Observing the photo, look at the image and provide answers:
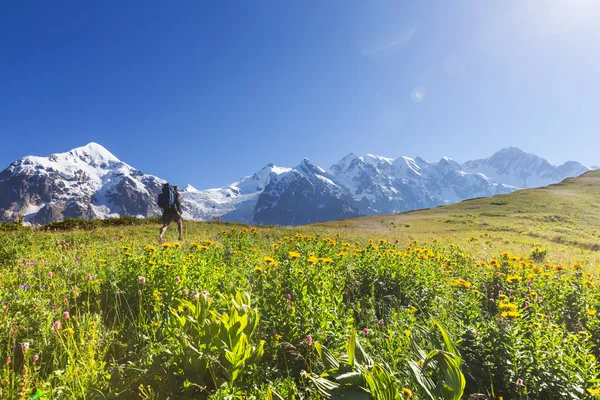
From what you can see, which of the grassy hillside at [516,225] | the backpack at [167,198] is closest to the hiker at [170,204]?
the backpack at [167,198]

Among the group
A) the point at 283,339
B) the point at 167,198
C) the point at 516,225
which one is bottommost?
the point at 516,225

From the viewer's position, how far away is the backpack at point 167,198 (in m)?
13.4

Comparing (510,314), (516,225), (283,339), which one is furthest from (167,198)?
(516,225)

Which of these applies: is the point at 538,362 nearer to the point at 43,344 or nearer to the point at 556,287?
the point at 556,287

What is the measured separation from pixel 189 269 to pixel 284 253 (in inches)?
139

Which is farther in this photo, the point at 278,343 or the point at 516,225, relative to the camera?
the point at 516,225

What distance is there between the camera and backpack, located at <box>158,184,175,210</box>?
44.1ft

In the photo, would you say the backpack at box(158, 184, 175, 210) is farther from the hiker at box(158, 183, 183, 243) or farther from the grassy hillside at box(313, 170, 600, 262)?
the grassy hillside at box(313, 170, 600, 262)

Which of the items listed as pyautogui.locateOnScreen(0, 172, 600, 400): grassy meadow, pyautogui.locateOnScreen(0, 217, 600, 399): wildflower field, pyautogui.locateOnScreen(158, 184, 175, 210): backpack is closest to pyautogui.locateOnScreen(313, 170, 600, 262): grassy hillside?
pyautogui.locateOnScreen(0, 172, 600, 400): grassy meadow

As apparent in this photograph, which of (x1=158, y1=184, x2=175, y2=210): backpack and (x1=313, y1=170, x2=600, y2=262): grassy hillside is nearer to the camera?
(x1=158, y1=184, x2=175, y2=210): backpack

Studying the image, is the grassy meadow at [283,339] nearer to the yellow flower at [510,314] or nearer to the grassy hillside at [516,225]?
the yellow flower at [510,314]

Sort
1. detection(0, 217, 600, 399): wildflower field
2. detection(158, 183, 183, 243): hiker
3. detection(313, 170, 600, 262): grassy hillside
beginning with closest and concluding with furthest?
detection(0, 217, 600, 399): wildflower field
detection(158, 183, 183, 243): hiker
detection(313, 170, 600, 262): grassy hillside

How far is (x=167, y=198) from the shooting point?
13.5 meters

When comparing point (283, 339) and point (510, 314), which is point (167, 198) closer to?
point (283, 339)
